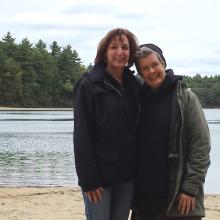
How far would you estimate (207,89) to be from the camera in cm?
10988

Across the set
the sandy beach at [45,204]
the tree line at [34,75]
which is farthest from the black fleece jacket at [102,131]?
the tree line at [34,75]

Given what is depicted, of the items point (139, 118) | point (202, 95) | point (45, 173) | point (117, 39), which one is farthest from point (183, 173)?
point (202, 95)

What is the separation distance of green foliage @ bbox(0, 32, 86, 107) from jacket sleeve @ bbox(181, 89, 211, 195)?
78.0 m

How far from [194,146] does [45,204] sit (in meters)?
5.32

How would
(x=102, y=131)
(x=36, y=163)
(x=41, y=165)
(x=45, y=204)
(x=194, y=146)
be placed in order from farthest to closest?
(x=36, y=163) → (x=41, y=165) → (x=45, y=204) → (x=102, y=131) → (x=194, y=146)

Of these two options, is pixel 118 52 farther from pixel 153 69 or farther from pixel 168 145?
pixel 168 145

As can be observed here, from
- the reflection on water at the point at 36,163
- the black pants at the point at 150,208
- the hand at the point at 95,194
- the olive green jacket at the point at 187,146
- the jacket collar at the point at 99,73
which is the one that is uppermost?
the jacket collar at the point at 99,73

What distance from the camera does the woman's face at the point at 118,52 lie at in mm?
3518

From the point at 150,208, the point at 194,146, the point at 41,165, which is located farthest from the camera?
the point at 41,165

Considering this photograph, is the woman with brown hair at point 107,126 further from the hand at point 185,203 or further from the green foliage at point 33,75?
the green foliage at point 33,75

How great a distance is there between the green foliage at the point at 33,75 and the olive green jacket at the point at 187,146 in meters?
78.0

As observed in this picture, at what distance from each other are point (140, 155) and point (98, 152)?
0.90 ft

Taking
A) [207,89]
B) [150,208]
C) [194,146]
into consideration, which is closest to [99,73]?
[194,146]

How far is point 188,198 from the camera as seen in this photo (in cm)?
339
